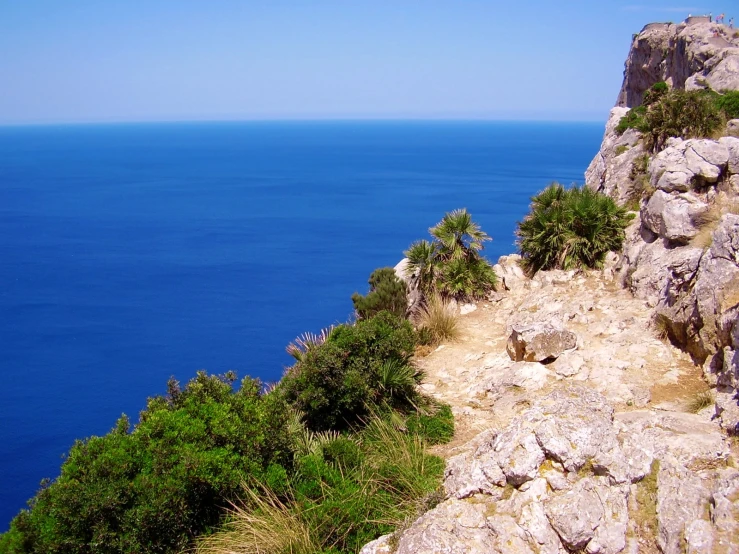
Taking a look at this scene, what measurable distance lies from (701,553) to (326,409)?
5.21 meters

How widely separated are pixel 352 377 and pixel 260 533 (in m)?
3.19

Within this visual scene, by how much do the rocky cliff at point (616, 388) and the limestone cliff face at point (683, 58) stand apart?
209 mm

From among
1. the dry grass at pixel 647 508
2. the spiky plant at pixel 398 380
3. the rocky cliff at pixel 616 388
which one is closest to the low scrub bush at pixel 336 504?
the rocky cliff at pixel 616 388

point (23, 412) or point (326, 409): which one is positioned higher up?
point (326, 409)

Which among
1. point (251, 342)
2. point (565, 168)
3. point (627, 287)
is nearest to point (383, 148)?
point (565, 168)

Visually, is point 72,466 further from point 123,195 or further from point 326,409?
point 123,195

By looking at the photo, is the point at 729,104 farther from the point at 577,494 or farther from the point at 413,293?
the point at 577,494

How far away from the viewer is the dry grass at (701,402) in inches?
300

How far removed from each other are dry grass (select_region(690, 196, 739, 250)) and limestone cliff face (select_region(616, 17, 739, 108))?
8.81 m

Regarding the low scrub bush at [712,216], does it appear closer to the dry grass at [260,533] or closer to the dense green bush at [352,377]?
the dense green bush at [352,377]

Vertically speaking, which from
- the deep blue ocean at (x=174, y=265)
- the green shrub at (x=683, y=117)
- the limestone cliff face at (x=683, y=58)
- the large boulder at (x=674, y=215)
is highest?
the limestone cliff face at (x=683, y=58)

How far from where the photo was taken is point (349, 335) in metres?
9.22

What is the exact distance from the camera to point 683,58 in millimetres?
25531

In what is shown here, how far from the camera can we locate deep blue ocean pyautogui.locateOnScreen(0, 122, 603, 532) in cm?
4078
